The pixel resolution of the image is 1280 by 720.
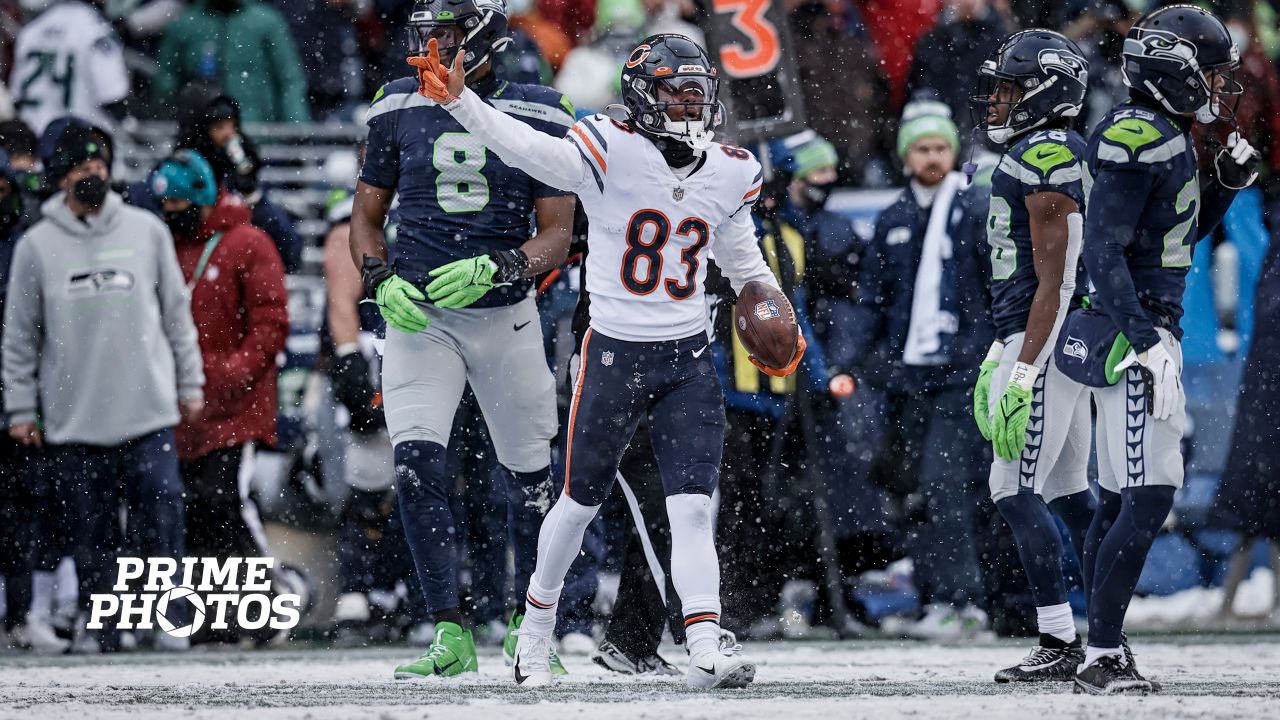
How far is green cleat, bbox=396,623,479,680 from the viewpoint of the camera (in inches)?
283

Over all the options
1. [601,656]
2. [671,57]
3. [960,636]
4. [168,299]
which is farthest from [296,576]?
[671,57]

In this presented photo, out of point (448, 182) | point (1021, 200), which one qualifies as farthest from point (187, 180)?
point (1021, 200)

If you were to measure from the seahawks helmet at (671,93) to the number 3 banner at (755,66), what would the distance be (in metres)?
2.19

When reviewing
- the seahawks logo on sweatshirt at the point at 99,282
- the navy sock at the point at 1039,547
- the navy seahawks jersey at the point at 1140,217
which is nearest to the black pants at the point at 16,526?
the seahawks logo on sweatshirt at the point at 99,282

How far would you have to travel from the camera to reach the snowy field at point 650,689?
19.4 feet

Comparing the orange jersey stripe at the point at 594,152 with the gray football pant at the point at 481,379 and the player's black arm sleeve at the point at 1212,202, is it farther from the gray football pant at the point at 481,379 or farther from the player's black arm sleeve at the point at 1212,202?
the player's black arm sleeve at the point at 1212,202

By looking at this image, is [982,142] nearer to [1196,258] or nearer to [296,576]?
[1196,258]

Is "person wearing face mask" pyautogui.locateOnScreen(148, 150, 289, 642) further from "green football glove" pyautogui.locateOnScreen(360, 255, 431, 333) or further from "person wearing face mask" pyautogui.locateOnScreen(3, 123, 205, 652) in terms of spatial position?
"green football glove" pyautogui.locateOnScreen(360, 255, 431, 333)

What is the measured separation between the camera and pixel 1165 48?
680cm

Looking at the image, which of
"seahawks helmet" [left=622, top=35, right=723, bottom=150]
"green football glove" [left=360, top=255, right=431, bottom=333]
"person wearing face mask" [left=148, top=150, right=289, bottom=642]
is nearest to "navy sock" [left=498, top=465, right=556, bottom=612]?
"green football glove" [left=360, top=255, right=431, bottom=333]

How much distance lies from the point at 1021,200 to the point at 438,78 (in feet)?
7.10

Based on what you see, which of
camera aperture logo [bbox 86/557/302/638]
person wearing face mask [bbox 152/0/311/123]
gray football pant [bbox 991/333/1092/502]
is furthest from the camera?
person wearing face mask [bbox 152/0/311/123]

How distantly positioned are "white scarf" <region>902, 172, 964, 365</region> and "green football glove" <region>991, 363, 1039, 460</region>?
262 centimetres

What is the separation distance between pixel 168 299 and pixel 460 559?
1.87 m
